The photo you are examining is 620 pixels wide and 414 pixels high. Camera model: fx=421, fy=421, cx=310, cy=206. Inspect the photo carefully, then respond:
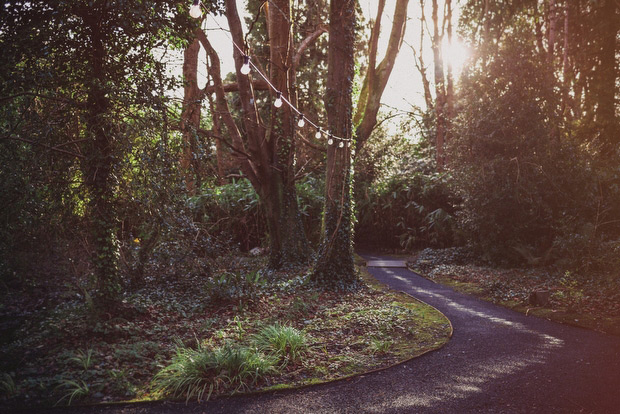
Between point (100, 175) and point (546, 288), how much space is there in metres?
8.36

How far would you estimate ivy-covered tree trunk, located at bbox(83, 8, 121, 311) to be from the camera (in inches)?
212

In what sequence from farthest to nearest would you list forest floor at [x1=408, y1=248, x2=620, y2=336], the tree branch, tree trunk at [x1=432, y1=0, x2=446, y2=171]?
1. tree trunk at [x1=432, y1=0, x2=446, y2=171]
2. the tree branch
3. forest floor at [x1=408, y1=248, x2=620, y2=336]

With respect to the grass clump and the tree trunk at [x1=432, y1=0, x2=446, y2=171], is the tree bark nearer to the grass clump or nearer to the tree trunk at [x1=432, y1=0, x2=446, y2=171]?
the grass clump

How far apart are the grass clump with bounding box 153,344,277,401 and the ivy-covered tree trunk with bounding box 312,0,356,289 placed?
438 centimetres

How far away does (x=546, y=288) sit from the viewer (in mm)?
8492

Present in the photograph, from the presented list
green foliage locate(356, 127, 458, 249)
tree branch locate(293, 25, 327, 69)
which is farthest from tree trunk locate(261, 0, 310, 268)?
green foliage locate(356, 127, 458, 249)

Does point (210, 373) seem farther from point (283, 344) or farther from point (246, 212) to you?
point (246, 212)

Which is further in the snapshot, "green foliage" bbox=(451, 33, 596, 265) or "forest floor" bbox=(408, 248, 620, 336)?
"green foliage" bbox=(451, 33, 596, 265)

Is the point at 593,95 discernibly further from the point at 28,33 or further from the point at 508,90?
the point at 28,33

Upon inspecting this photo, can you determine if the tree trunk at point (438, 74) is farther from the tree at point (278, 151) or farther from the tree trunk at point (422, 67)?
the tree at point (278, 151)

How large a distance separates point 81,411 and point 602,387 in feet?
16.4

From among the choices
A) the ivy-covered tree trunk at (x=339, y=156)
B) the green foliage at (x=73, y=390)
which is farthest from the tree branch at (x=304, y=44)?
the green foliage at (x=73, y=390)

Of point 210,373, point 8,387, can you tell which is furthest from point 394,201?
point 8,387

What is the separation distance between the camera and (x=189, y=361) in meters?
4.46
